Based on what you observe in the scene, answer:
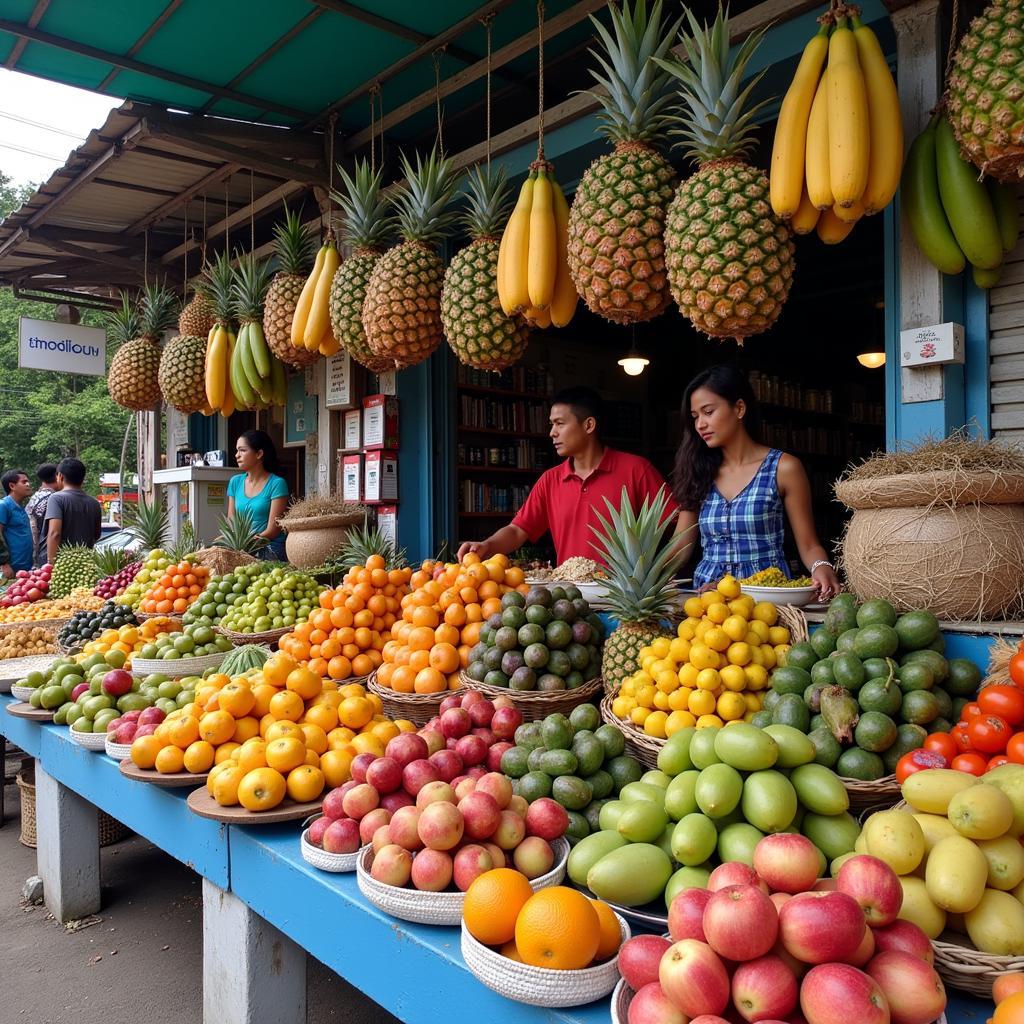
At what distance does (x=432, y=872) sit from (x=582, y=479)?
3.07 metres

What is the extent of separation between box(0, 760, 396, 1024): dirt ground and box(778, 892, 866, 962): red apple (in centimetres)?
242

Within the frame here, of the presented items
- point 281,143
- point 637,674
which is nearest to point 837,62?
point 637,674

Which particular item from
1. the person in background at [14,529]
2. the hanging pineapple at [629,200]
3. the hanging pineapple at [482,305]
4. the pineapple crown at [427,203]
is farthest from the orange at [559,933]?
the person in background at [14,529]

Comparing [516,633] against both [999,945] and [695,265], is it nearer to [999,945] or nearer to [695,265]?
[695,265]

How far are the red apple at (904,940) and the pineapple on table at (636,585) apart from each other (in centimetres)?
150

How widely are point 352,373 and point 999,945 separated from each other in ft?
19.1

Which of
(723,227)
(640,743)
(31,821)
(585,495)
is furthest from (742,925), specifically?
(31,821)

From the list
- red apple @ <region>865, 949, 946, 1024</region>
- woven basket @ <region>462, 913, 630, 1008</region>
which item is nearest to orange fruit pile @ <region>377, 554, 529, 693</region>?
woven basket @ <region>462, 913, 630, 1008</region>

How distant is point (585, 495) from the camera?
4.54 m

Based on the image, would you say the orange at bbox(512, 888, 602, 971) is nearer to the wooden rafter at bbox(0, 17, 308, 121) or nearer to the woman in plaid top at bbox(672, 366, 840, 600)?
the woman in plaid top at bbox(672, 366, 840, 600)

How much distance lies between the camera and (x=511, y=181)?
17.1 ft

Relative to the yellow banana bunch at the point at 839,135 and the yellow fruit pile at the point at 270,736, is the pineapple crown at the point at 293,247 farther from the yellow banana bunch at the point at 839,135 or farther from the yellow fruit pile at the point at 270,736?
the yellow banana bunch at the point at 839,135

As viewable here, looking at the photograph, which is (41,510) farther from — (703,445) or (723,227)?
(723,227)

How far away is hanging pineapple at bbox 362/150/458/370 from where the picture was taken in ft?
13.8
